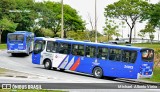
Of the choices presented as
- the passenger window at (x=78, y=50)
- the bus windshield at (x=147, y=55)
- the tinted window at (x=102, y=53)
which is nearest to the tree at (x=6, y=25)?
the passenger window at (x=78, y=50)

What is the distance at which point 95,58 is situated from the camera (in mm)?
31172

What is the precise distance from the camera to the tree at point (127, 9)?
75.7 m

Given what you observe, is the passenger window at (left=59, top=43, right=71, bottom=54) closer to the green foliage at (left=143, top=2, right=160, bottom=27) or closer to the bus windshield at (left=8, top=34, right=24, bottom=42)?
the bus windshield at (left=8, top=34, right=24, bottom=42)

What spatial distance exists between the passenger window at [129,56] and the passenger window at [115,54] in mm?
439

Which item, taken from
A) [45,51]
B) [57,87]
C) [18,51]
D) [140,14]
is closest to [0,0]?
[140,14]

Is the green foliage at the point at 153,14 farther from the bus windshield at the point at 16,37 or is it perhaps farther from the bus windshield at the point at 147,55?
the bus windshield at the point at 147,55

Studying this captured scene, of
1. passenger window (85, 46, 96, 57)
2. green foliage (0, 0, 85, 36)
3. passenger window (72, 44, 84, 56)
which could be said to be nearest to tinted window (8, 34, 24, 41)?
passenger window (72, 44, 84, 56)

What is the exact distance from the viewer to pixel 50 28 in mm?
94438

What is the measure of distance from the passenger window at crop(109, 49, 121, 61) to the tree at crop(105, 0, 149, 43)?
150ft

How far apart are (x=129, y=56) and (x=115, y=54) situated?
122cm

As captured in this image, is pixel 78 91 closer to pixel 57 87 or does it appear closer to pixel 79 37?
pixel 57 87

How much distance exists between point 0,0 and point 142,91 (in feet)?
195

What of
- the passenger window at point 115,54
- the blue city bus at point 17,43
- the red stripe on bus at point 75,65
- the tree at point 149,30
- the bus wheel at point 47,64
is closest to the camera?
the passenger window at point 115,54

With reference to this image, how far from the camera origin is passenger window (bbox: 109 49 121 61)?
29734 millimetres
